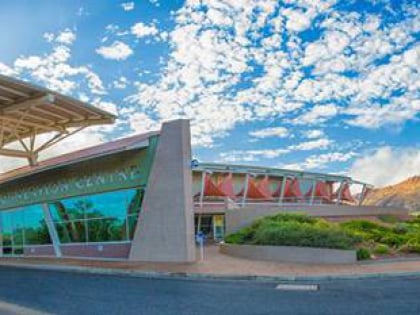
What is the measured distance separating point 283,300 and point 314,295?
37.5 inches

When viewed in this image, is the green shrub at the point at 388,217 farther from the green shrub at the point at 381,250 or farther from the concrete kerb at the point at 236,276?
the concrete kerb at the point at 236,276

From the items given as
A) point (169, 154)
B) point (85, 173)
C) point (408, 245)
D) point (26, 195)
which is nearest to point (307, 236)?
point (408, 245)

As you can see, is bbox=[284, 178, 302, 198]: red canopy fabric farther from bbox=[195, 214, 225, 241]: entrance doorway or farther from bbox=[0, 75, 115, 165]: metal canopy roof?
bbox=[0, 75, 115, 165]: metal canopy roof

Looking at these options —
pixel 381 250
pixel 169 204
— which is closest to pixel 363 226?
pixel 381 250

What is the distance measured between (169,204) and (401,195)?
10039cm

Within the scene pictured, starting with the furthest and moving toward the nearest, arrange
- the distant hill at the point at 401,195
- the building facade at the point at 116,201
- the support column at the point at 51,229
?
the distant hill at the point at 401,195
the support column at the point at 51,229
the building facade at the point at 116,201

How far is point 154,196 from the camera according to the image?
66.6 feet

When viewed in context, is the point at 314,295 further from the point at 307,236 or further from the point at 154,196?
the point at 154,196

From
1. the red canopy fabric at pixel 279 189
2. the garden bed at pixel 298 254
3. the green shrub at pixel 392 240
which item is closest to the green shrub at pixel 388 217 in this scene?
the red canopy fabric at pixel 279 189

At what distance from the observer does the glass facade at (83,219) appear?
71.7ft

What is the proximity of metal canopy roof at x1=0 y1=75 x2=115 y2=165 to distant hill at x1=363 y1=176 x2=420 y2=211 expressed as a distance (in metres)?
73.8

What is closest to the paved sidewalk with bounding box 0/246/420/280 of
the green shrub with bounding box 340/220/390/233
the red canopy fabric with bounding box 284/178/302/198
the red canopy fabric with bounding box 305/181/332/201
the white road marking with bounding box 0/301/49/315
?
the white road marking with bounding box 0/301/49/315

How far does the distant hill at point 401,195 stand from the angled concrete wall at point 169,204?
78485 millimetres

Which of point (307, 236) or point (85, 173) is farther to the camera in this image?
point (85, 173)
